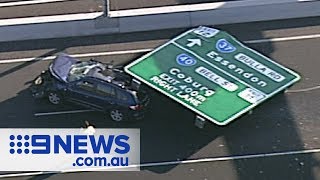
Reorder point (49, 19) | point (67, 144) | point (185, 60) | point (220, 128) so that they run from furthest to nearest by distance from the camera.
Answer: point (49, 19), point (185, 60), point (220, 128), point (67, 144)

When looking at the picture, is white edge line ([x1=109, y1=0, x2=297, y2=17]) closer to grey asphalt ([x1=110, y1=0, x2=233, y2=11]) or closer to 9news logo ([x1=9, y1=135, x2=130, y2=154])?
grey asphalt ([x1=110, y1=0, x2=233, y2=11])

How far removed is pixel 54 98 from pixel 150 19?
546 cm

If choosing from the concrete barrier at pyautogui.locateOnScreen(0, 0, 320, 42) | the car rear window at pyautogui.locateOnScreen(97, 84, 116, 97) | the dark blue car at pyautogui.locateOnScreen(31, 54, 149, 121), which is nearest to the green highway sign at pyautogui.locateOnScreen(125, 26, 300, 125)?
the dark blue car at pyautogui.locateOnScreen(31, 54, 149, 121)

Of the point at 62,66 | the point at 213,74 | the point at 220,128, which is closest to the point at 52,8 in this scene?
the point at 62,66

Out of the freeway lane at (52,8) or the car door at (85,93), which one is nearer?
the car door at (85,93)

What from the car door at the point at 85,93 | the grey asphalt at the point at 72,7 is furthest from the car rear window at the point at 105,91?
the grey asphalt at the point at 72,7

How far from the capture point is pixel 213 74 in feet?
71.2

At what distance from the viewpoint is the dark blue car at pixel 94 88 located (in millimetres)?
21219

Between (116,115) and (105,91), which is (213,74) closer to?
(116,115)

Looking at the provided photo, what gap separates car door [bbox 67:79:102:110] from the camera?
848 inches

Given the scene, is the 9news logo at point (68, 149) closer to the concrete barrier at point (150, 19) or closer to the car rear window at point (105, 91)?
the car rear window at point (105, 91)


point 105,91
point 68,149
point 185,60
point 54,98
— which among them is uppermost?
point 185,60

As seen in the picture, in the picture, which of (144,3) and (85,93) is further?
(144,3)

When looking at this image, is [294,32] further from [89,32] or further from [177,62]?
[89,32]
